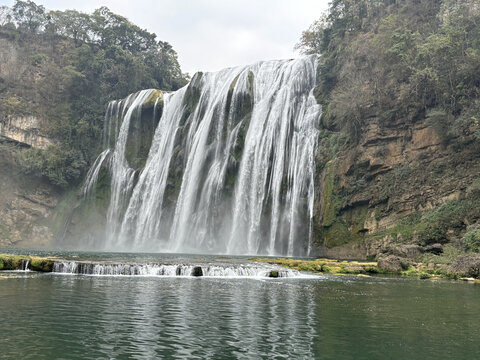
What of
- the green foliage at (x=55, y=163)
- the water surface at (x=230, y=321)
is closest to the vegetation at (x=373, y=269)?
the water surface at (x=230, y=321)

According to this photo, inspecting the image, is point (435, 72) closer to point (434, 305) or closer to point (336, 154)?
point (336, 154)

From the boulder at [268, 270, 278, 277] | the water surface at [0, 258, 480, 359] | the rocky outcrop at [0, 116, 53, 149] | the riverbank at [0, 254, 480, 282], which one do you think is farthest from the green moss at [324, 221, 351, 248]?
the rocky outcrop at [0, 116, 53, 149]

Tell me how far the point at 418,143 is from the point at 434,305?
78.9 ft

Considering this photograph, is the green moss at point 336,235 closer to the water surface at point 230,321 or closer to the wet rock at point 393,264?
the wet rock at point 393,264

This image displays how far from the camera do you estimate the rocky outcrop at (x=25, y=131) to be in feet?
188

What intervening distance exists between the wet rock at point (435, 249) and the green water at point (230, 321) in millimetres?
10431

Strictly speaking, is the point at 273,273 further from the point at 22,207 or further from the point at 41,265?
the point at 22,207

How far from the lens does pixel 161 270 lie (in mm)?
21219

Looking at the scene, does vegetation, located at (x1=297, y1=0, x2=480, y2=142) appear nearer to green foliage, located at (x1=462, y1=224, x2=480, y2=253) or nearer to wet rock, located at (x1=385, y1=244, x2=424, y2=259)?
green foliage, located at (x1=462, y1=224, x2=480, y2=253)

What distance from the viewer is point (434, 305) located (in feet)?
43.7

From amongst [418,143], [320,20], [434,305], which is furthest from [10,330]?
[320,20]

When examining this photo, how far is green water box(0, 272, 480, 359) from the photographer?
785 cm

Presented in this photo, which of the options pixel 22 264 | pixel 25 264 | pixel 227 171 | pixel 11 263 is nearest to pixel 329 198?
pixel 227 171

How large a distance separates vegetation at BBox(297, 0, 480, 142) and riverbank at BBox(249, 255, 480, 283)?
11.5 meters
